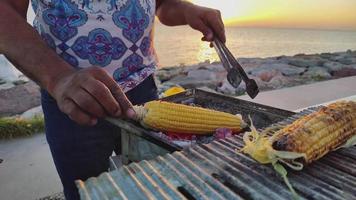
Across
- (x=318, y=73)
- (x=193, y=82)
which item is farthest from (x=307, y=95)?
(x=318, y=73)

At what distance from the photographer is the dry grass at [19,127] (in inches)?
168

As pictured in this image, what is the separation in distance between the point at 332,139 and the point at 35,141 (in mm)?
3601

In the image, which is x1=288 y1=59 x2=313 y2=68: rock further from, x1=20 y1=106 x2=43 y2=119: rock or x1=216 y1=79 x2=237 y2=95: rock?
x1=20 y1=106 x2=43 y2=119: rock

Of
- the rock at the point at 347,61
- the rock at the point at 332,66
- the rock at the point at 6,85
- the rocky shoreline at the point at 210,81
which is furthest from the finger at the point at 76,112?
the rock at the point at 347,61

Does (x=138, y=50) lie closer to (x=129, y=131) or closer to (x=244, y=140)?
(x=129, y=131)

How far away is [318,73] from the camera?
8.86m

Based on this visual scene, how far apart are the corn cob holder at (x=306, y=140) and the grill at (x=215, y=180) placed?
27 mm

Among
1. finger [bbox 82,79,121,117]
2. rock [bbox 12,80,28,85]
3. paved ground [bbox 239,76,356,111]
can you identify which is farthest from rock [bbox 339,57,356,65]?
finger [bbox 82,79,121,117]

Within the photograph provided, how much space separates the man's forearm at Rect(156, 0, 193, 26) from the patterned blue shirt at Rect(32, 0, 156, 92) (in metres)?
0.37

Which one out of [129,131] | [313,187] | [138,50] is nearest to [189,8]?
[138,50]

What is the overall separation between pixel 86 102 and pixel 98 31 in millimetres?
722

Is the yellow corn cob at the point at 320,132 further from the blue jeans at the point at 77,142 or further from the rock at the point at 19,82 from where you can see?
the rock at the point at 19,82

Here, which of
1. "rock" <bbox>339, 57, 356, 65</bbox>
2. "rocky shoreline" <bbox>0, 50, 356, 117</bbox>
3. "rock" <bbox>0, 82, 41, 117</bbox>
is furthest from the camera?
"rock" <bbox>339, 57, 356, 65</bbox>

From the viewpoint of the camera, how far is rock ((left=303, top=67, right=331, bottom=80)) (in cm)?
843
